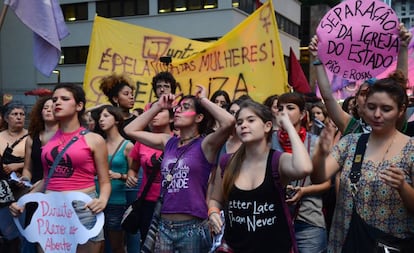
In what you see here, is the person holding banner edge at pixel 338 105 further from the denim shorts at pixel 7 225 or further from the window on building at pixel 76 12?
the window on building at pixel 76 12

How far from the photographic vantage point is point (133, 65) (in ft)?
29.0

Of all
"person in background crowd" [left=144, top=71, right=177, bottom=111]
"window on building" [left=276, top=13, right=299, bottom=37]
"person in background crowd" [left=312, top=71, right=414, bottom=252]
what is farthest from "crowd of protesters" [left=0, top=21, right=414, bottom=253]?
"window on building" [left=276, top=13, right=299, bottom=37]

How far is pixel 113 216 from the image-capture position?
5.27 metres

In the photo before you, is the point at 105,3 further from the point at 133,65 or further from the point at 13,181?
the point at 13,181

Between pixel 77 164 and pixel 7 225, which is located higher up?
pixel 77 164

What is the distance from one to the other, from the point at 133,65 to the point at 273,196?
5.88 metres

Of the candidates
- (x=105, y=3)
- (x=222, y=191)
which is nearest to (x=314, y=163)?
(x=222, y=191)

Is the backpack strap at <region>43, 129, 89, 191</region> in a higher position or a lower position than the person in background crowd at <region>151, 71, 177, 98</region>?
lower

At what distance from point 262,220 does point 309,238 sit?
1.02 m

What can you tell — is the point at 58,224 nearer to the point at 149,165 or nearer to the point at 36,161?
the point at 36,161

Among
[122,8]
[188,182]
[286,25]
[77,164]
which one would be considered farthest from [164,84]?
[286,25]

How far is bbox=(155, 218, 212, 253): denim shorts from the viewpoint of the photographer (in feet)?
12.8

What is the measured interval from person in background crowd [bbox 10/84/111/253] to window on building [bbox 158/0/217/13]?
26.3 meters

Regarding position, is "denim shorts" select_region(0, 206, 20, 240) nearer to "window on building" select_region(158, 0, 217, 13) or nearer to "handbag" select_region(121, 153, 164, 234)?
"handbag" select_region(121, 153, 164, 234)
